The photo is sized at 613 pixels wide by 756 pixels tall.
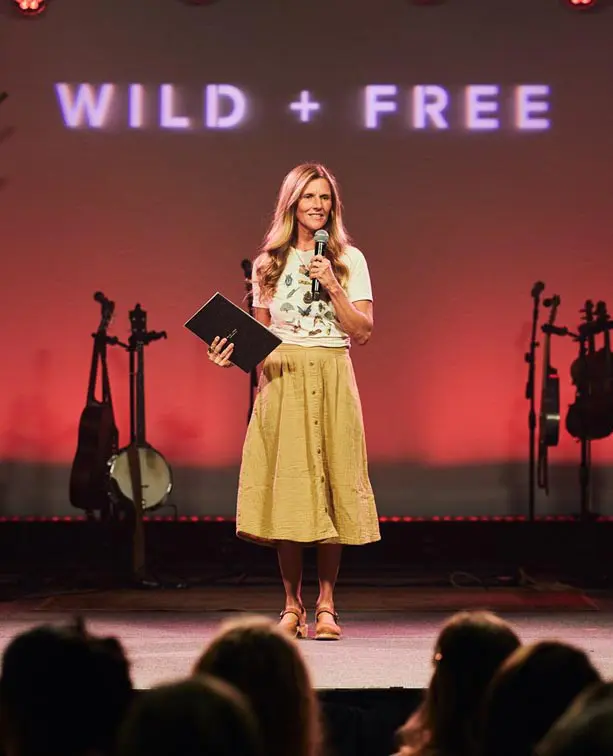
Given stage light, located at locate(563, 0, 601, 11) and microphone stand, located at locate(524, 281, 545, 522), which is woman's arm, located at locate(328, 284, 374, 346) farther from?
stage light, located at locate(563, 0, 601, 11)

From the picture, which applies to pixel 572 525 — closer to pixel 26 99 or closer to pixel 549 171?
pixel 549 171

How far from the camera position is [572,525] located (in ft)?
20.6

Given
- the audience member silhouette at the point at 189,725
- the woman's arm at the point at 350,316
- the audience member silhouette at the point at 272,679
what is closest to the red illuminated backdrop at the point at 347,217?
the woman's arm at the point at 350,316

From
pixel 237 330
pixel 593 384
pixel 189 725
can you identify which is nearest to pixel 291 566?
pixel 237 330

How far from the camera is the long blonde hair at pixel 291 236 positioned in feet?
13.5

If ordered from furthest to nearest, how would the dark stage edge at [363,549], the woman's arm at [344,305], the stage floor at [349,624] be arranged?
the dark stage edge at [363,549] < the woman's arm at [344,305] < the stage floor at [349,624]

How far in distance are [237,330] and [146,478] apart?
2013 mm

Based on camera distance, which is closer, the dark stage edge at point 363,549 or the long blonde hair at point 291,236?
the long blonde hair at point 291,236

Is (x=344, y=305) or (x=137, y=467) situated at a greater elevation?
(x=344, y=305)

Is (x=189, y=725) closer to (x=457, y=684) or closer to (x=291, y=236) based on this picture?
(x=457, y=684)

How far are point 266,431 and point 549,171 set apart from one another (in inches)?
113

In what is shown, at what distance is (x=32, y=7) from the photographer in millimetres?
6348

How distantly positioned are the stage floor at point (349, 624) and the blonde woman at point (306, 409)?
0.32 m

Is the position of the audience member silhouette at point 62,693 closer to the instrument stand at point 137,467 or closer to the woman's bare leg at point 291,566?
the woman's bare leg at point 291,566
